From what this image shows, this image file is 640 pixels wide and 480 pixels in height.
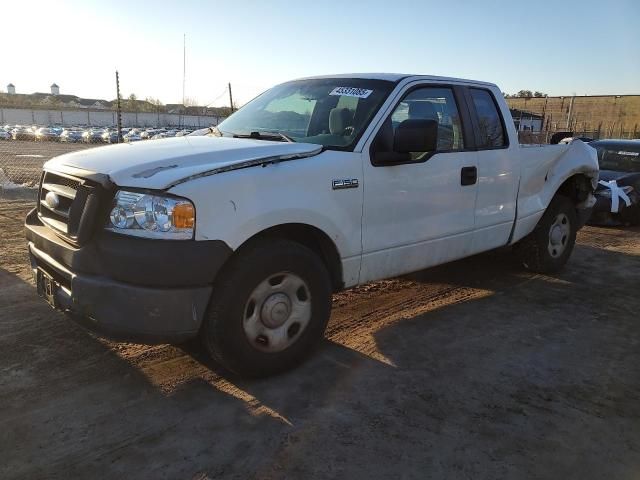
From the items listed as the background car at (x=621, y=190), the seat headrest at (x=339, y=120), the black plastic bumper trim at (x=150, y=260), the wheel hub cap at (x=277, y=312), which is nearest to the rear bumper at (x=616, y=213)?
the background car at (x=621, y=190)

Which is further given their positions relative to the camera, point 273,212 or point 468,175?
point 468,175

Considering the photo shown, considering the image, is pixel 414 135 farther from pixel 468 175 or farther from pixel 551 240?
pixel 551 240

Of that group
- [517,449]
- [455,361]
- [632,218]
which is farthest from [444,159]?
[632,218]

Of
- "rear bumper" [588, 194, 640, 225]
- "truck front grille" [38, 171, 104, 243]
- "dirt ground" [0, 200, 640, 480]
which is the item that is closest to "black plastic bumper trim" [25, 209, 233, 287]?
"truck front grille" [38, 171, 104, 243]

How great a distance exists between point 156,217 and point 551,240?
4665 millimetres

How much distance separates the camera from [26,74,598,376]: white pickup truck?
2871 millimetres

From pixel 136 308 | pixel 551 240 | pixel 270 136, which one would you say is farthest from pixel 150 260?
pixel 551 240

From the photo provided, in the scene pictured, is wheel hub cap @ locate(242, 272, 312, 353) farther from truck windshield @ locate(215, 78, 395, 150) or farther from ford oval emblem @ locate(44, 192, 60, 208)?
ford oval emblem @ locate(44, 192, 60, 208)

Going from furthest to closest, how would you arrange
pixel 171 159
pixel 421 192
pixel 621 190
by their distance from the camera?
pixel 621 190
pixel 421 192
pixel 171 159

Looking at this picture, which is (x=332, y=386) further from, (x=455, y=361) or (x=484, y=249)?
(x=484, y=249)

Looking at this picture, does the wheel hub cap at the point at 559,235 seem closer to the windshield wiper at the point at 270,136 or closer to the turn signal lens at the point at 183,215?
the windshield wiper at the point at 270,136

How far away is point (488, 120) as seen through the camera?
4941 millimetres

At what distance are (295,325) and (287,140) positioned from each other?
1.32 m

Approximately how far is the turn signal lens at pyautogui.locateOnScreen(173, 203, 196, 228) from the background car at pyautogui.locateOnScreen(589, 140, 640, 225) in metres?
8.53
